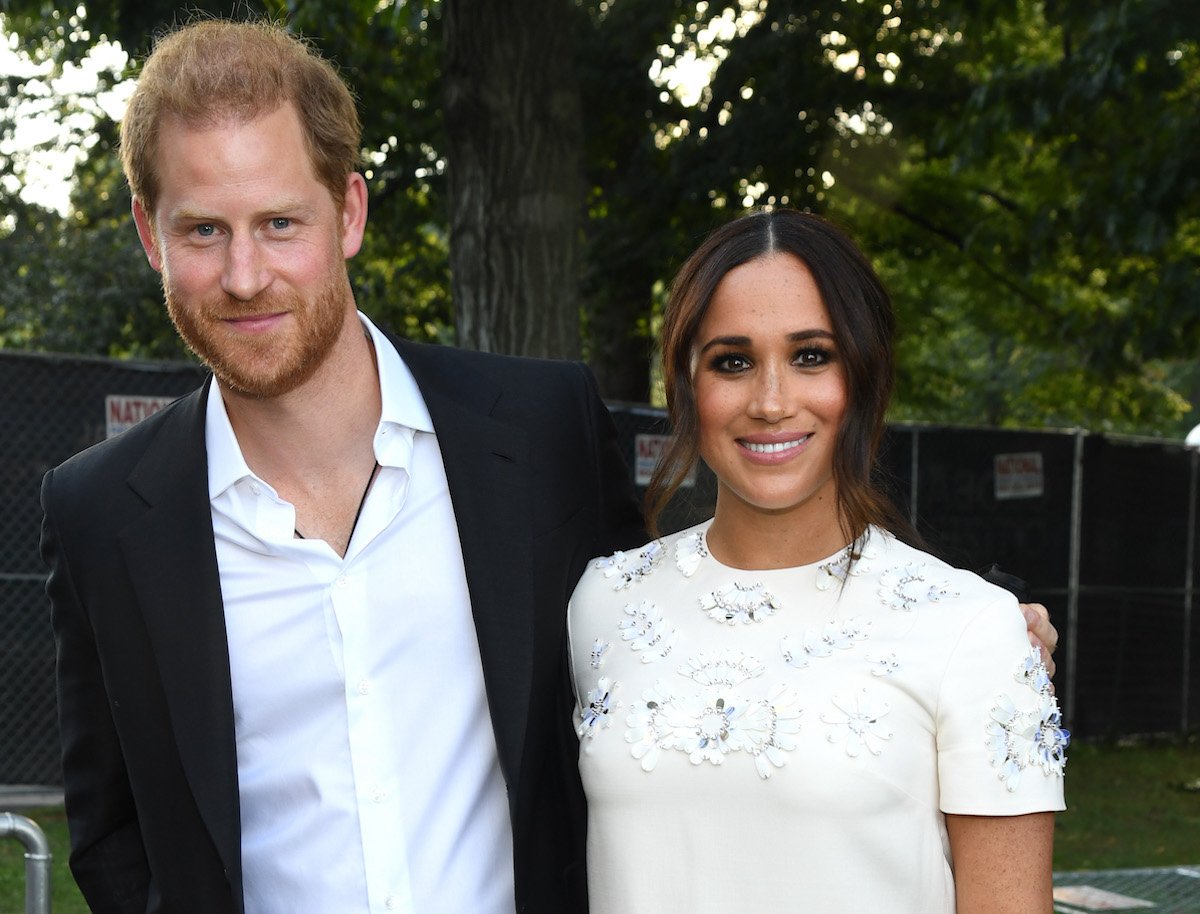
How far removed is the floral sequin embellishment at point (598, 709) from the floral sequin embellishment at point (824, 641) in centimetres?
33

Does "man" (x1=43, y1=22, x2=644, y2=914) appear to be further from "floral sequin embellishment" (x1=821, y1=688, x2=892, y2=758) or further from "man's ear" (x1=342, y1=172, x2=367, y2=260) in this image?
"floral sequin embellishment" (x1=821, y1=688, x2=892, y2=758)

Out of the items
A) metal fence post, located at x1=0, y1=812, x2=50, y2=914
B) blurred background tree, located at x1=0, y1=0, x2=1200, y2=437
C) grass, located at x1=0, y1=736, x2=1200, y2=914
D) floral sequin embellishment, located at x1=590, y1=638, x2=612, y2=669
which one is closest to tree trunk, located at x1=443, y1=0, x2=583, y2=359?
blurred background tree, located at x1=0, y1=0, x2=1200, y2=437

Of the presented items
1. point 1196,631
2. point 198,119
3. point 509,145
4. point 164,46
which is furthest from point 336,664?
point 1196,631

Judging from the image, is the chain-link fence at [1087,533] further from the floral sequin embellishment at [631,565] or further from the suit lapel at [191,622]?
the suit lapel at [191,622]

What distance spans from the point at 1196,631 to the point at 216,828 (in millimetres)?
12636

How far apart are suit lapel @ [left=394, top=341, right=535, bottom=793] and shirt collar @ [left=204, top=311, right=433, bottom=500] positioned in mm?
34

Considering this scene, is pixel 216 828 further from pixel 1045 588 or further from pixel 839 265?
pixel 1045 588

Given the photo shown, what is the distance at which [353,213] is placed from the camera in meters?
3.01

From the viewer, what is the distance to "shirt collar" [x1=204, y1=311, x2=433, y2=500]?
2.85 metres

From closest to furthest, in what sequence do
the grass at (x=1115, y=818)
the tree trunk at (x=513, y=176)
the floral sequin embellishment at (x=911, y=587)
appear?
1. the floral sequin embellishment at (x=911, y=587)
2. the grass at (x=1115, y=818)
3. the tree trunk at (x=513, y=176)

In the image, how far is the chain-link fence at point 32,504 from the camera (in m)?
8.38

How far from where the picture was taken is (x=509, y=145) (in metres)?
7.77

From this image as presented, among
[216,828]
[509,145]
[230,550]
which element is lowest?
[216,828]

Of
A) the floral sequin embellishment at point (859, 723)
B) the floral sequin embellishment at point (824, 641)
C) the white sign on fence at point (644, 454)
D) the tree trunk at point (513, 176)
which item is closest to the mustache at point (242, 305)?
the floral sequin embellishment at point (824, 641)
